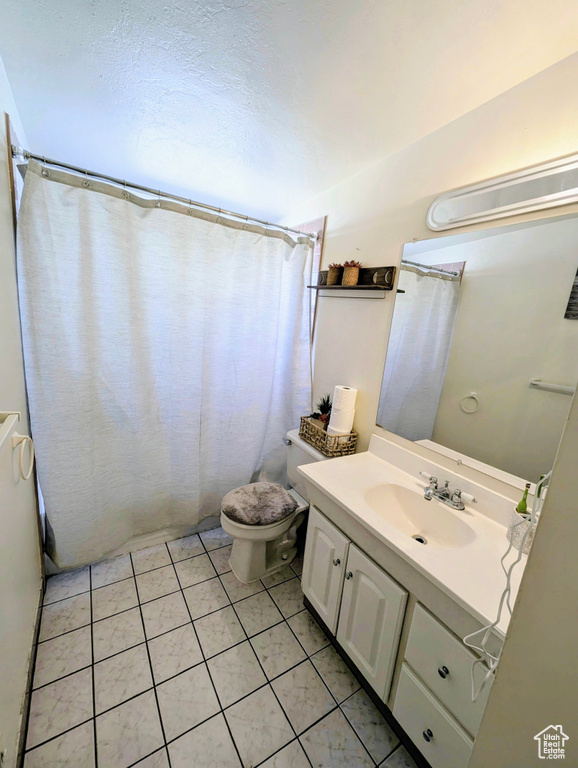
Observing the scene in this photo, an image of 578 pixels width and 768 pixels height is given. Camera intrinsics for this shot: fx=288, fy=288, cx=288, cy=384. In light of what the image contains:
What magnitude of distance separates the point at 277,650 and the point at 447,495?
1.07 metres

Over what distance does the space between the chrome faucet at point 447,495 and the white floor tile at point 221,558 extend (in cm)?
129

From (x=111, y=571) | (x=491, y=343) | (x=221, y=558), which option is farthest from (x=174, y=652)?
(x=491, y=343)

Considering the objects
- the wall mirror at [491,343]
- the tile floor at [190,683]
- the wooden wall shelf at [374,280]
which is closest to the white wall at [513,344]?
the wall mirror at [491,343]

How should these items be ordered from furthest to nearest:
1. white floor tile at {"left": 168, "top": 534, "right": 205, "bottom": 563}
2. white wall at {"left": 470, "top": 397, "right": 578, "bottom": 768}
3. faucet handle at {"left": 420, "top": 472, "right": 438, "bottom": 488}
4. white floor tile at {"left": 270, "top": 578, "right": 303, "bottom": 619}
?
white floor tile at {"left": 168, "top": 534, "right": 205, "bottom": 563} < white floor tile at {"left": 270, "top": 578, "right": 303, "bottom": 619} < faucet handle at {"left": 420, "top": 472, "right": 438, "bottom": 488} < white wall at {"left": 470, "top": 397, "right": 578, "bottom": 768}

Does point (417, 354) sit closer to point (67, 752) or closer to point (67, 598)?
point (67, 752)

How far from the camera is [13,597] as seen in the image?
97 cm

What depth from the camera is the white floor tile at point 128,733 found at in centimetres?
98

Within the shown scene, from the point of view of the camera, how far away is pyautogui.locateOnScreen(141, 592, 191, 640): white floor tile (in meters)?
1.39

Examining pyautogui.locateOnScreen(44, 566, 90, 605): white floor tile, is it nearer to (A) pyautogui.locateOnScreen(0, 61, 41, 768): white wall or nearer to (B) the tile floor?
(B) the tile floor

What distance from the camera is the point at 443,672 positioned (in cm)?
83

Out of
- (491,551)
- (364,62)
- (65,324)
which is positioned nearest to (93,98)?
(65,324)

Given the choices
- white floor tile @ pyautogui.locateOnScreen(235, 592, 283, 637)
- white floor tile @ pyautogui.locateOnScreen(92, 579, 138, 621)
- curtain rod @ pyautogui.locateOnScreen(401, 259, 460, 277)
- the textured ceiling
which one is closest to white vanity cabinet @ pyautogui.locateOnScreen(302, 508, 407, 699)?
white floor tile @ pyautogui.locateOnScreen(235, 592, 283, 637)

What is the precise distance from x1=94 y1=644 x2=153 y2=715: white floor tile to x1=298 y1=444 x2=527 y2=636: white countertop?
107 centimetres

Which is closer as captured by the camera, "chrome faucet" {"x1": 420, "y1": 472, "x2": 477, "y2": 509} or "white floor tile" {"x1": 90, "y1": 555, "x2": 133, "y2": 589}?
"chrome faucet" {"x1": 420, "y1": 472, "x2": 477, "y2": 509}
